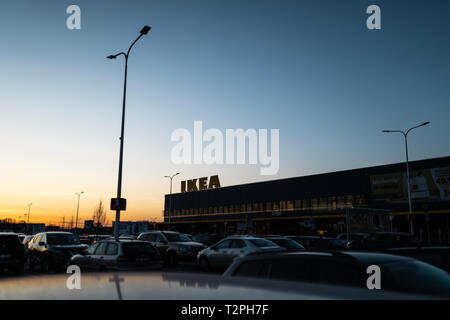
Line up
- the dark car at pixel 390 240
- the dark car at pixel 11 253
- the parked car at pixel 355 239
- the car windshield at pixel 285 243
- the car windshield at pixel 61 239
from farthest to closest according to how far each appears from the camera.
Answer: the parked car at pixel 355 239 < the dark car at pixel 390 240 < the car windshield at pixel 285 243 < the car windshield at pixel 61 239 < the dark car at pixel 11 253

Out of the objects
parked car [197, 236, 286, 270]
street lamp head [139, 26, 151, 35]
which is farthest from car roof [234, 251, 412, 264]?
street lamp head [139, 26, 151, 35]

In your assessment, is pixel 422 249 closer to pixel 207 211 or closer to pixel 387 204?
pixel 387 204

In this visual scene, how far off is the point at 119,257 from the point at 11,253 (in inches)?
199

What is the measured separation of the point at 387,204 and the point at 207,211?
3919 centimetres

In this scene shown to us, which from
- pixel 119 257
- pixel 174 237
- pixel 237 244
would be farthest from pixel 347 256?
pixel 174 237

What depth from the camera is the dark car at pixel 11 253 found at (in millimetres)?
15797

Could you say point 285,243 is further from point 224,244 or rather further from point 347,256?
point 347,256

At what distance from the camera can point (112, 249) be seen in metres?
14.9

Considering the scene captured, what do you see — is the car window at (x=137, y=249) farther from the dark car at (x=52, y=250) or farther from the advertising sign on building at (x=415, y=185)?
the advertising sign on building at (x=415, y=185)

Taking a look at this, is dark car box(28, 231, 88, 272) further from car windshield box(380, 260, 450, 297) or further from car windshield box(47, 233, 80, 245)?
car windshield box(380, 260, 450, 297)

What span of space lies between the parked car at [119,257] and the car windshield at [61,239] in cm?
364

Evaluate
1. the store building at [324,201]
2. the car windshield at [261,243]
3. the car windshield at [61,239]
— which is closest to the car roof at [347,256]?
the car windshield at [261,243]
